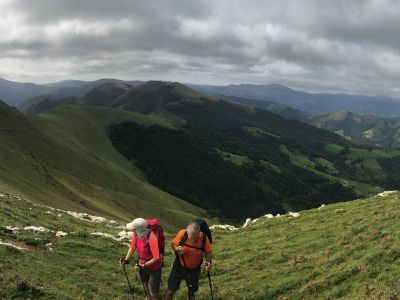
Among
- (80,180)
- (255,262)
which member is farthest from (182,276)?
(80,180)

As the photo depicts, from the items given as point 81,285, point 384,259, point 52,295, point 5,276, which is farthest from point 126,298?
point 384,259

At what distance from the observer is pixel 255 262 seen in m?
23.6

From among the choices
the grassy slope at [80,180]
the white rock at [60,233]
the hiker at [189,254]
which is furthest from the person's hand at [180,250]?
the grassy slope at [80,180]

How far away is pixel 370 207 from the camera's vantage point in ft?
109

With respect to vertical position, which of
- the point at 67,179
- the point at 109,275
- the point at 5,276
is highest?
the point at 5,276

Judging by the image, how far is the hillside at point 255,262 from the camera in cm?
1684

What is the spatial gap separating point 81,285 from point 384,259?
44.8 ft

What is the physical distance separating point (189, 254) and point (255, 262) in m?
8.89

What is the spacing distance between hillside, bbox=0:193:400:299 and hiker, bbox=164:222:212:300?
278 centimetres

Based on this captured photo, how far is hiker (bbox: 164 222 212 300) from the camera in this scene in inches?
612

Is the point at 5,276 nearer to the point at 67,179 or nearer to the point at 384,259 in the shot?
the point at 384,259

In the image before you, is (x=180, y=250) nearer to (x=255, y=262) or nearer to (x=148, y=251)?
(x=148, y=251)

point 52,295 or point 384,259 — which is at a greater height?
point 384,259

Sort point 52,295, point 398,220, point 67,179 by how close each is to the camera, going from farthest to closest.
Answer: point 67,179
point 398,220
point 52,295
